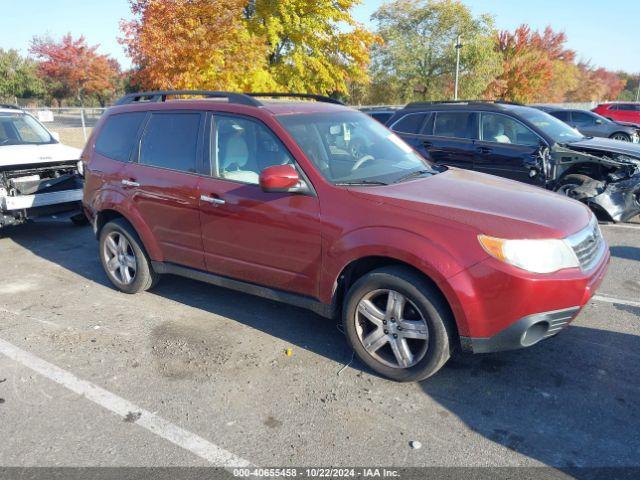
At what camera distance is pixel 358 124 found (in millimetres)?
4555

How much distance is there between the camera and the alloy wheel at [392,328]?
11.1 feet

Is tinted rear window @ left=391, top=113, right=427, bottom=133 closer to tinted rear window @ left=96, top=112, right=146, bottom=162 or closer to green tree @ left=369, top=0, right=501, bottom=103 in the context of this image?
tinted rear window @ left=96, top=112, right=146, bottom=162

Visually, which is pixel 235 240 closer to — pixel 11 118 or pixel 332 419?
pixel 332 419

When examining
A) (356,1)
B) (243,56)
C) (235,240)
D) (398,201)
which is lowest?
(235,240)

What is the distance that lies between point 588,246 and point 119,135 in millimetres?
4292

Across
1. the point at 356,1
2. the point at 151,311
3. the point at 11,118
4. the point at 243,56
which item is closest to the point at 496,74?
the point at 356,1

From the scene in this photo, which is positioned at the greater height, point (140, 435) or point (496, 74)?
point (496, 74)

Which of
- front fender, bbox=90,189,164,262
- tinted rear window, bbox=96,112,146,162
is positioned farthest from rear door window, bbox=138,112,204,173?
front fender, bbox=90,189,164,262

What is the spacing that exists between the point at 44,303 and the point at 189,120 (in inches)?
91.5

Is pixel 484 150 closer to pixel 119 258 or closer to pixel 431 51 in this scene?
pixel 119 258

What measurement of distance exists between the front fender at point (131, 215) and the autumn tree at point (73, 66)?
43.3 metres

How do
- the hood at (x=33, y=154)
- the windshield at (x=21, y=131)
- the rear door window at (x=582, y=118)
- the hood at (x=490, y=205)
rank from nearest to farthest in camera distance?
1. the hood at (x=490, y=205)
2. the hood at (x=33, y=154)
3. the windshield at (x=21, y=131)
4. the rear door window at (x=582, y=118)

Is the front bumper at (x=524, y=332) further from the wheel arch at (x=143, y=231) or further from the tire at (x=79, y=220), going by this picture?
the tire at (x=79, y=220)

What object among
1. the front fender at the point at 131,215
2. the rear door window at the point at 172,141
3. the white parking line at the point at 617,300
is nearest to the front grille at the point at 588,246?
the white parking line at the point at 617,300
